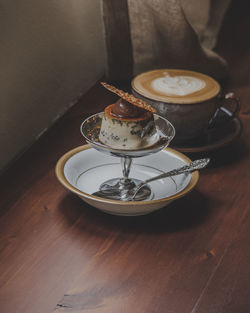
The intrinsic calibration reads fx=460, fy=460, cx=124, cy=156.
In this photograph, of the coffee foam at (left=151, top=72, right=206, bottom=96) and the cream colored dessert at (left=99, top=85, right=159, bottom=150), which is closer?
the cream colored dessert at (left=99, top=85, right=159, bottom=150)

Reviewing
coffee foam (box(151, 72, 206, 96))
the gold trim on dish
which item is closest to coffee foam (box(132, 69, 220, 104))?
coffee foam (box(151, 72, 206, 96))

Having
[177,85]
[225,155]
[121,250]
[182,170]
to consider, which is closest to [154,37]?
[177,85]

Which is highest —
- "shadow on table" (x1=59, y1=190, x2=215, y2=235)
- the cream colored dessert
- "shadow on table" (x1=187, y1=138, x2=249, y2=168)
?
the cream colored dessert

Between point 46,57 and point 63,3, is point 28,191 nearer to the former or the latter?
point 46,57

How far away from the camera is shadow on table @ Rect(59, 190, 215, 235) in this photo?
1.99 ft

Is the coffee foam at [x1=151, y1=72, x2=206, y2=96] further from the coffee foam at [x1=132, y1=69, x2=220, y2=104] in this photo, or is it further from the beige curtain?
the beige curtain

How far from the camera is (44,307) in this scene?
0.48 metres

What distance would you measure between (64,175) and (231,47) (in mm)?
828

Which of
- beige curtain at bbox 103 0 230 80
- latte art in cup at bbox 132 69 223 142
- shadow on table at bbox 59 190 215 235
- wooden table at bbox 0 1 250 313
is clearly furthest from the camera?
beige curtain at bbox 103 0 230 80

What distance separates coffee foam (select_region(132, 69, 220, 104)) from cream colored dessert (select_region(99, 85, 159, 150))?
16 cm

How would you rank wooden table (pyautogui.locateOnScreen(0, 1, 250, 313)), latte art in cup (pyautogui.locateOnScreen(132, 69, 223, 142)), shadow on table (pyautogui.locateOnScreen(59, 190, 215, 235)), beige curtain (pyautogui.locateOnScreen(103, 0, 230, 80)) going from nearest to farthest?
wooden table (pyautogui.locateOnScreen(0, 1, 250, 313)) < shadow on table (pyautogui.locateOnScreen(59, 190, 215, 235)) < latte art in cup (pyautogui.locateOnScreen(132, 69, 223, 142)) < beige curtain (pyautogui.locateOnScreen(103, 0, 230, 80))

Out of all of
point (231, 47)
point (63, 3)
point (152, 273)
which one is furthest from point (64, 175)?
point (231, 47)

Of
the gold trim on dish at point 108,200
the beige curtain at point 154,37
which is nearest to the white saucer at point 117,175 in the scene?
the gold trim on dish at point 108,200

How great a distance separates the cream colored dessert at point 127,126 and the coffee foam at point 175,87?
163 mm
